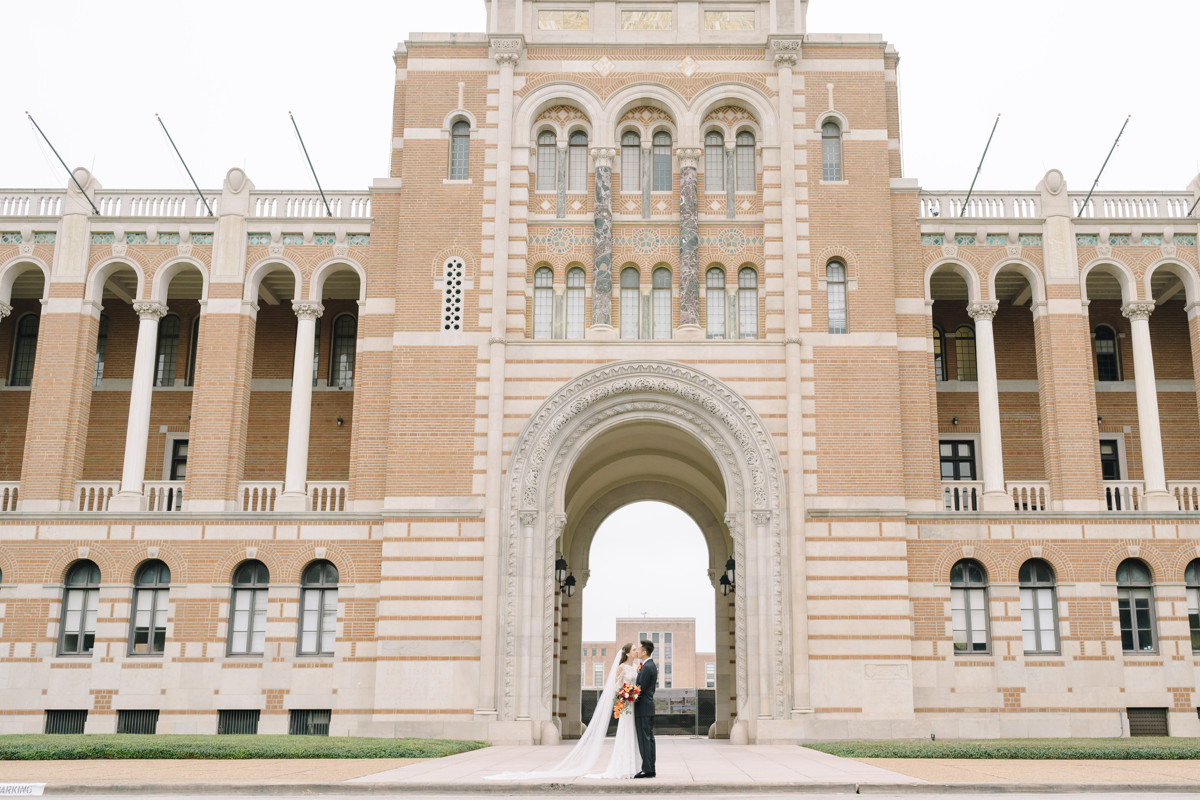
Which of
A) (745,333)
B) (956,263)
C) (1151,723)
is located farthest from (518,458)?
(1151,723)

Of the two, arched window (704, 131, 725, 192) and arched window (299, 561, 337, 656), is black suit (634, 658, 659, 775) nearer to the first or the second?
arched window (299, 561, 337, 656)


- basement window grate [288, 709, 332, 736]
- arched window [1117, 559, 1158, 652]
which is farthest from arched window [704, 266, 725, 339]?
basement window grate [288, 709, 332, 736]

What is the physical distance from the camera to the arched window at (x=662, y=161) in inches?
1161

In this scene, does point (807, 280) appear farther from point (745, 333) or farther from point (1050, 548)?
point (1050, 548)

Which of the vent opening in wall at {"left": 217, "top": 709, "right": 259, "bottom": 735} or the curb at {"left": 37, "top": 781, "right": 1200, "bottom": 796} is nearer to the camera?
the curb at {"left": 37, "top": 781, "right": 1200, "bottom": 796}

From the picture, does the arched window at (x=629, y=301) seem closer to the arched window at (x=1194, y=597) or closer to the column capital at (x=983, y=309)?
the column capital at (x=983, y=309)

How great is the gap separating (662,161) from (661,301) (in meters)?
3.79

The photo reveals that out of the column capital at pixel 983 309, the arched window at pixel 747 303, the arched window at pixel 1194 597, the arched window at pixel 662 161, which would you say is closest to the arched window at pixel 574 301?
the arched window at pixel 662 161

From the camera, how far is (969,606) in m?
27.6

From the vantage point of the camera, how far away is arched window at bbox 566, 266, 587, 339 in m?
28.4

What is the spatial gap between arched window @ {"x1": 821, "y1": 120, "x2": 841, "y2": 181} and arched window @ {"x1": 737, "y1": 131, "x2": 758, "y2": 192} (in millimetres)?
1726

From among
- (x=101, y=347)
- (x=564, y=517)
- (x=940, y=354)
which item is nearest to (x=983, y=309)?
(x=940, y=354)

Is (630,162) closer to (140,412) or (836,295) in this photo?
(836,295)

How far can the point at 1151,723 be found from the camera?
2688 cm
